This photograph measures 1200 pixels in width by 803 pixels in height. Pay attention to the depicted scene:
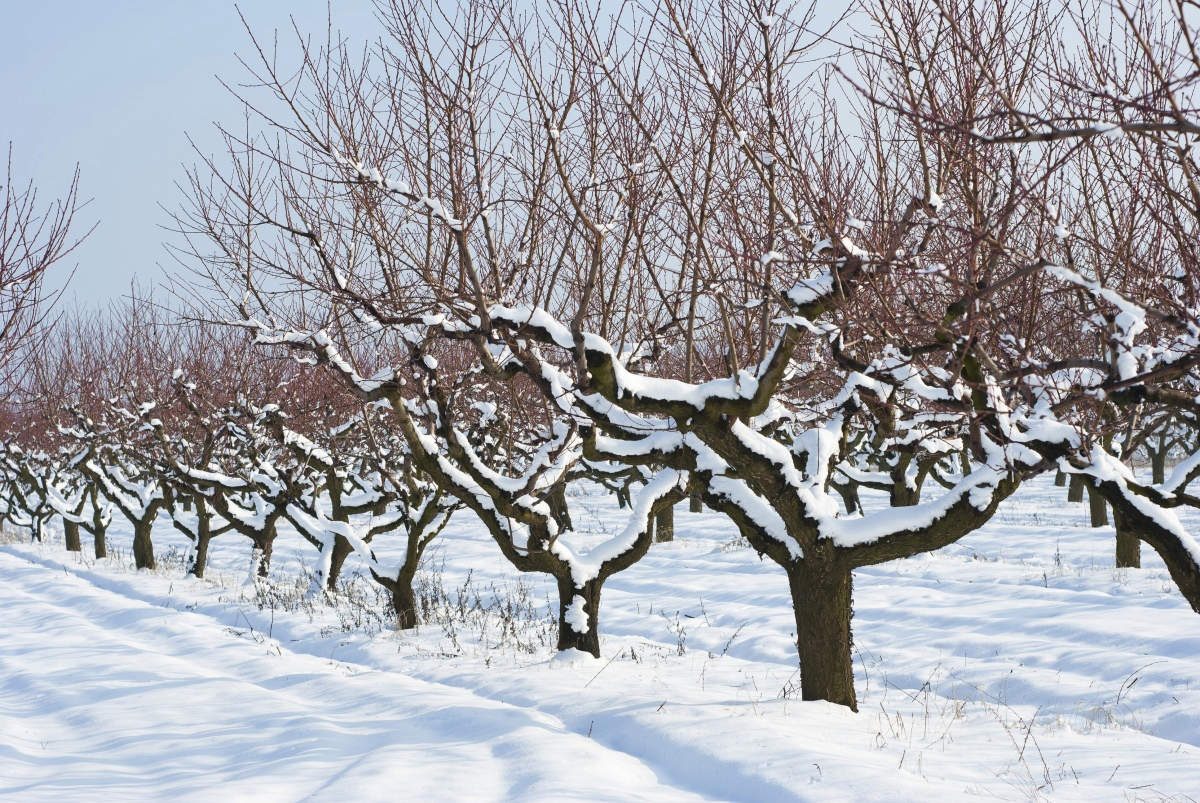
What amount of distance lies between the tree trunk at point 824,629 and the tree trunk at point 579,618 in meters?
2.25

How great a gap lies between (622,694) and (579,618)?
59.9 inches

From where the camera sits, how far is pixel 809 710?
5656 millimetres

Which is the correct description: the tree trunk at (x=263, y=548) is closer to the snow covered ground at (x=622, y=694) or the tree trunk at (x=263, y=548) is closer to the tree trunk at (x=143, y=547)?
the snow covered ground at (x=622, y=694)

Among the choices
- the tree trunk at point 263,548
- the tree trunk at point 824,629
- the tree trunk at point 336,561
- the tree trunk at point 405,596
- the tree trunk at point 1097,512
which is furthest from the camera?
the tree trunk at point 1097,512

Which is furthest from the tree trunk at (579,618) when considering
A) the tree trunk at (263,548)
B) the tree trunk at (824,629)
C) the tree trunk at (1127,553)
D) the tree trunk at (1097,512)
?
the tree trunk at (1097,512)

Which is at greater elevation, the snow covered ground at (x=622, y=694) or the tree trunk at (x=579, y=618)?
the tree trunk at (x=579, y=618)

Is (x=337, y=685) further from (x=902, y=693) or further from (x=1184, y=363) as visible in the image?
(x=1184, y=363)

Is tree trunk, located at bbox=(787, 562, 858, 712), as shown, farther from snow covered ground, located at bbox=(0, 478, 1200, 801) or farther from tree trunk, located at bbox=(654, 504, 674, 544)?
tree trunk, located at bbox=(654, 504, 674, 544)

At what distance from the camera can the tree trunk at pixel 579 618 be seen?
7707 millimetres

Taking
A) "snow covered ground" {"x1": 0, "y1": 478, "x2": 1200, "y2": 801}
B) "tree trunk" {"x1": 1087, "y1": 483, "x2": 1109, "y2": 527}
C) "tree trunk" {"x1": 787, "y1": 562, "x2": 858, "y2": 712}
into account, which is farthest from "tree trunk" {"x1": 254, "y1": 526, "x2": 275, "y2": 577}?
"tree trunk" {"x1": 1087, "y1": 483, "x2": 1109, "y2": 527}

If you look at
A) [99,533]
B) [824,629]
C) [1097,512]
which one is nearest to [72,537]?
[99,533]

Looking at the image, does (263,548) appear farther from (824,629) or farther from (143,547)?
(824,629)

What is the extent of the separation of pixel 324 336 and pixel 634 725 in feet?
11.6

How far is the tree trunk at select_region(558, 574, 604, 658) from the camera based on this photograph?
25.3ft
